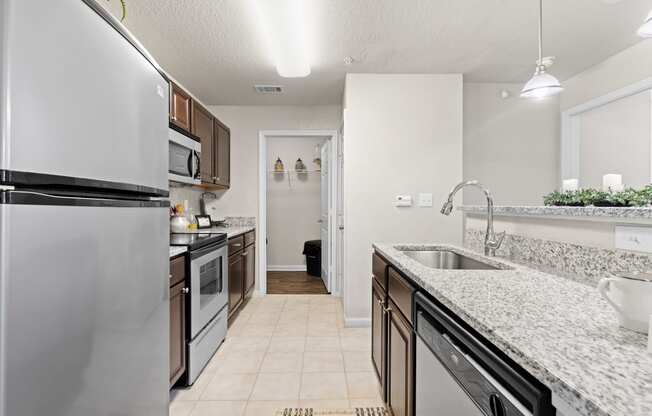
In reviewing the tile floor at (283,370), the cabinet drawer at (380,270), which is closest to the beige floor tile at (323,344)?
the tile floor at (283,370)

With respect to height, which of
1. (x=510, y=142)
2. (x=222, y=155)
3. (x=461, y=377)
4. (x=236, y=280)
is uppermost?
(x=510, y=142)

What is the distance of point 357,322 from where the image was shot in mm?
3027

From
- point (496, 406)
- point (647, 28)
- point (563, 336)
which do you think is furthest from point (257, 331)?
point (647, 28)

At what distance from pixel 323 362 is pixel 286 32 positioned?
238 cm

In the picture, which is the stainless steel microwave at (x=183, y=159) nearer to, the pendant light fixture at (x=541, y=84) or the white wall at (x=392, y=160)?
the white wall at (x=392, y=160)

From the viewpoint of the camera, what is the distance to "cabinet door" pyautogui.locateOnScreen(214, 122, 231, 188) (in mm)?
3477

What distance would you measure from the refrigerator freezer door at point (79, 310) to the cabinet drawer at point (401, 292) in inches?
37.4

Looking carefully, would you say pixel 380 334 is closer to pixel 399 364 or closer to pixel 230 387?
pixel 399 364

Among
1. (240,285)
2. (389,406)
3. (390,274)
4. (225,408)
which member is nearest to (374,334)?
(389,406)

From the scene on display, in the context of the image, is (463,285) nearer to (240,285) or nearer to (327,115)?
(240,285)

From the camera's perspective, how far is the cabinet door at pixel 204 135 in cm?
291

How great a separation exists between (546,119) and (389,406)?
3422mm

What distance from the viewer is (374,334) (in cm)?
205

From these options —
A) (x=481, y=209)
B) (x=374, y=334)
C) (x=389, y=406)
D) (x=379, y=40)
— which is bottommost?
(x=389, y=406)
